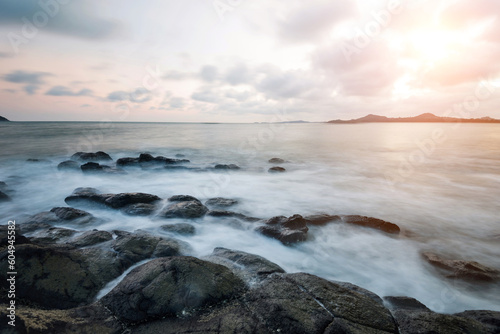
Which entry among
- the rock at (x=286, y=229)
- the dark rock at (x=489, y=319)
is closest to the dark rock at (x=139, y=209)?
the rock at (x=286, y=229)

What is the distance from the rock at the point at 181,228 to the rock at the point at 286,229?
72.1 inches

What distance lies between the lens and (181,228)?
267 inches

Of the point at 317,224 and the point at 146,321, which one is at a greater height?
the point at 146,321

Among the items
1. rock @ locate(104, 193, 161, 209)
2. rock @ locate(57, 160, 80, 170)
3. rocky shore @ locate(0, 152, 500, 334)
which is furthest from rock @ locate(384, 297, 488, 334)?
rock @ locate(57, 160, 80, 170)

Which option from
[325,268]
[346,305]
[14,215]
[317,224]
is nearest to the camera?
[346,305]

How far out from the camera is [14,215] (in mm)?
8094

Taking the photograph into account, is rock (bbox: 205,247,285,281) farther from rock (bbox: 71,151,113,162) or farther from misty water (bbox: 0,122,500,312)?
rock (bbox: 71,151,113,162)

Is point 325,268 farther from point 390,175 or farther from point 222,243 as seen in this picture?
point 390,175

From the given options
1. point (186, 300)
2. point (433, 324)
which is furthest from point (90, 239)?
point (433, 324)

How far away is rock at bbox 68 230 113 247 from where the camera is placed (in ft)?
17.0

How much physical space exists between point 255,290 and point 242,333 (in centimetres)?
80

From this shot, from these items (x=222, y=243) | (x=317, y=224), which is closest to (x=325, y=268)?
(x=317, y=224)

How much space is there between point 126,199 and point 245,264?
5.78 meters

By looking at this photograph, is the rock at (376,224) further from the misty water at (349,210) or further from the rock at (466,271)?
the rock at (466,271)
